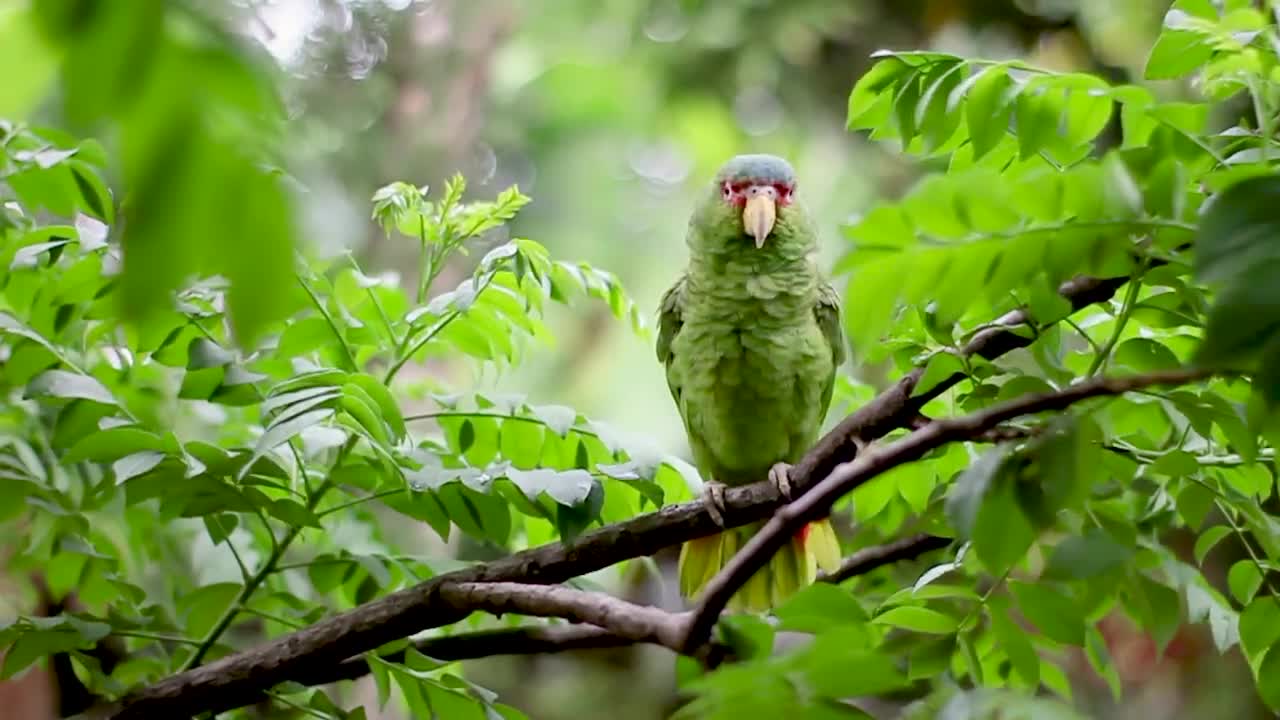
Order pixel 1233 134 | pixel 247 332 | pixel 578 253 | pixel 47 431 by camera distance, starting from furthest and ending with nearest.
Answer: pixel 578 253 < pixel 47 431 < pixel 1233 134 < pixel 247 332

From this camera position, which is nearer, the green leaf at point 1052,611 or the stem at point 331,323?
the green leaf at point 1052,611

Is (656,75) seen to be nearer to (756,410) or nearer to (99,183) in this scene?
(756,410)

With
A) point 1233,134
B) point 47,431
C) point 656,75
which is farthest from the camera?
point 656,75

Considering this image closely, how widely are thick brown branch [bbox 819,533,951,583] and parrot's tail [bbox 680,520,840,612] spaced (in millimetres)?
127

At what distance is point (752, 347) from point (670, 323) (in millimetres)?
A: 160

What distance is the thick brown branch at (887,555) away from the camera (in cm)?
111

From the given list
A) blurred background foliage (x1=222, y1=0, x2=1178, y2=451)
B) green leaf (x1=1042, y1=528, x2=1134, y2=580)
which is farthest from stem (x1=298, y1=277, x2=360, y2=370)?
blurred background foliage (x1=222, y1=0, x2=1178, y2=451)

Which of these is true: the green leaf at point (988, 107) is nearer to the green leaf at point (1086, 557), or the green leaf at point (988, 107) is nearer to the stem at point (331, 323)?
the green leaf at point (1086, 557)

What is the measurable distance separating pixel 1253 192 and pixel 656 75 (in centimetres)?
233

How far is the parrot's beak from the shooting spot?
1399mm

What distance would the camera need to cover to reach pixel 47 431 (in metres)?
1.19

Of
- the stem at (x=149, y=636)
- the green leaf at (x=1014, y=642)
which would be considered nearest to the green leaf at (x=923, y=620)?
the green leaf at (x=1014, y=642)

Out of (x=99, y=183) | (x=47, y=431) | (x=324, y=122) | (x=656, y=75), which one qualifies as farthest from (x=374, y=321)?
(x=656, y=75)

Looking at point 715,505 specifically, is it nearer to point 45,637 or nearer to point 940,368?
point 940,368
